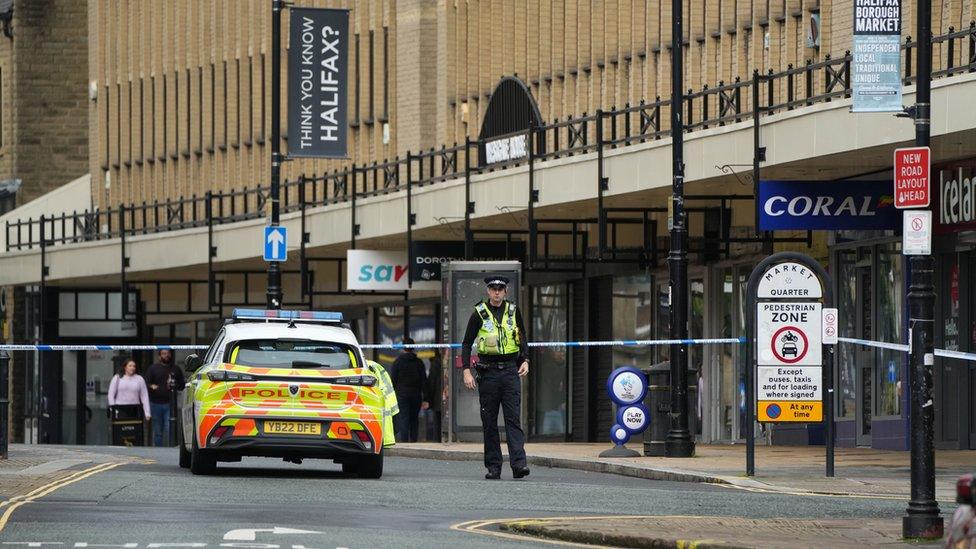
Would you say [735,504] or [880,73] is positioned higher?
[880,73]

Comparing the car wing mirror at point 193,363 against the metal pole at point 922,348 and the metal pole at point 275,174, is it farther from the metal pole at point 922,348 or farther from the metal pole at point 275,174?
the metal pole at point 275,174

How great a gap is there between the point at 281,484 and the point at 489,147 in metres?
19.0

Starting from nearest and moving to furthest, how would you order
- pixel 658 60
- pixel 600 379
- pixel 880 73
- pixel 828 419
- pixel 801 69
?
1. pixel 880 73
2. pixel 828 419
3. pixel 801 69
4. pixel 658 60
5. pixel 600 379

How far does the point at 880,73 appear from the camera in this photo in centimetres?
1789

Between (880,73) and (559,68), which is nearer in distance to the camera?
(880,73)

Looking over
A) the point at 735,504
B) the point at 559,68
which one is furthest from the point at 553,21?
the point at 735,504

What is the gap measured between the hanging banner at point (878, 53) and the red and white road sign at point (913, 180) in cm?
252

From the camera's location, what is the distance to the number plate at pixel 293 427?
20.7 meters

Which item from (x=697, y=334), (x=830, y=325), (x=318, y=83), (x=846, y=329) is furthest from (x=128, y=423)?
(x=830, y=325)

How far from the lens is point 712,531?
1510 centimetres

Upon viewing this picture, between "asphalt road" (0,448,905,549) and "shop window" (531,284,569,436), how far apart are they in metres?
17.2

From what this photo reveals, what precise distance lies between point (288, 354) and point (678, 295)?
6.53 metres

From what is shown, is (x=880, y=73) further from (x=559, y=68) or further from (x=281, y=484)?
(x=559, y=68)

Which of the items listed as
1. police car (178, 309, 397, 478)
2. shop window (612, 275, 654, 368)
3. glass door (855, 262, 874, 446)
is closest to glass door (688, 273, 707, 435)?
shop window (612, 275, 654, 368)
